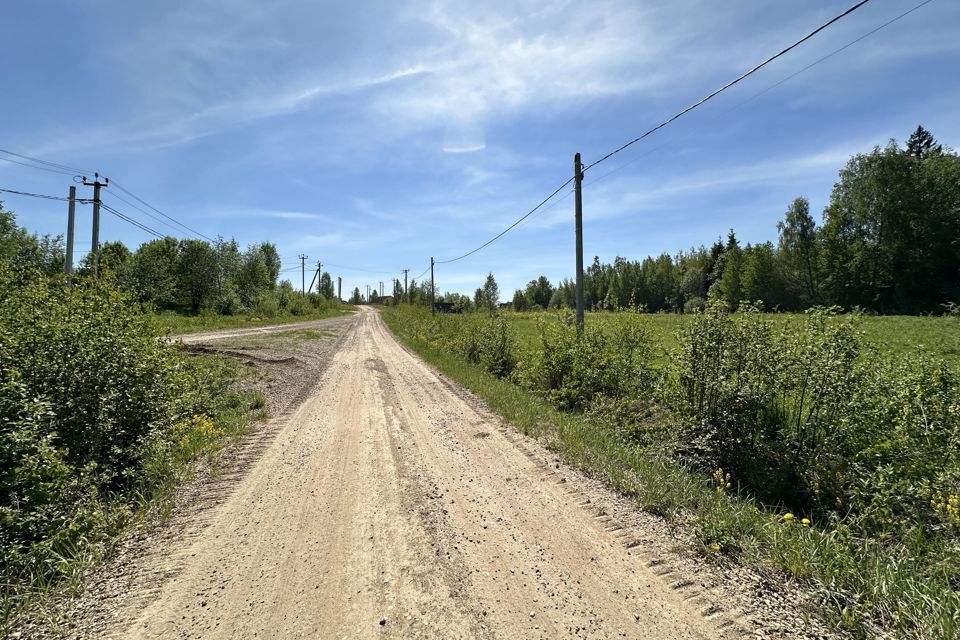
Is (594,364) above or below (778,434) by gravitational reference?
above

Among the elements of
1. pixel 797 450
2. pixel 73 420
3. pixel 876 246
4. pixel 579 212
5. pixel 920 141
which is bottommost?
pixel 797 450

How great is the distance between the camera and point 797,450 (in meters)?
5.75

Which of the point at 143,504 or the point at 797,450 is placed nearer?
the point at 143,504

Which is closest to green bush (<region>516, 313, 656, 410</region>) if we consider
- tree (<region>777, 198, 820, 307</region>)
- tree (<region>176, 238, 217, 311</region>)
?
tree (<region>176, 238, 217, 311</region>)

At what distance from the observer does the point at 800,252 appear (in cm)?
5903

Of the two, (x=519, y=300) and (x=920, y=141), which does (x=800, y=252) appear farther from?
(x=519, y=300)

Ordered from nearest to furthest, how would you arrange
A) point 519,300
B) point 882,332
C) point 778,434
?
point 778,434 < point 882,332 < point 519,300

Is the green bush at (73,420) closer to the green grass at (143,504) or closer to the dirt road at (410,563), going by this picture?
the green grass at (143,504)

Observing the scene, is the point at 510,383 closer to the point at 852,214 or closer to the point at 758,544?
the point at 758,544

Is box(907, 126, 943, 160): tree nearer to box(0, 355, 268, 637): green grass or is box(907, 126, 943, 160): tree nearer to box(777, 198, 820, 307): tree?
box(777, 198, 820, 307): tree

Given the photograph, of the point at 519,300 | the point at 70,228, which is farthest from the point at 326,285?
the point at 70,228

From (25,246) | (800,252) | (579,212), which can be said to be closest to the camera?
(579,212)

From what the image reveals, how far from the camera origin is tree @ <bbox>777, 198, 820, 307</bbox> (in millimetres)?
57156

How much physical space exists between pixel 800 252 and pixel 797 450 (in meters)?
69.3
